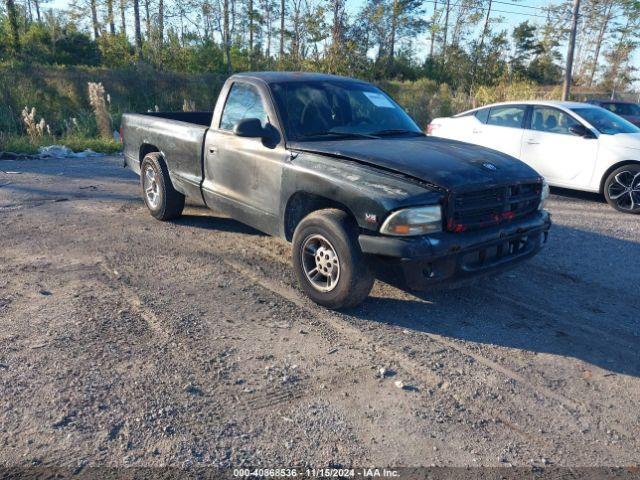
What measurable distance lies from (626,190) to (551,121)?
1695 mm

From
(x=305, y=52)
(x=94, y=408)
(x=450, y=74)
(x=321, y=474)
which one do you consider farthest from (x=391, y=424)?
(x=450, y=74)

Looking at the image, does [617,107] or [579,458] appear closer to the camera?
[579,458]

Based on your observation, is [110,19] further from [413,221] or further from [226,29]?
[413,221]

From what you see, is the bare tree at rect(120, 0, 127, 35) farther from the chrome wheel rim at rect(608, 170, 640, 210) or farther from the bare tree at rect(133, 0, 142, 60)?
the chrome wheel rim at rect(608, 170, 640, 210)

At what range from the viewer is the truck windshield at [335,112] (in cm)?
483

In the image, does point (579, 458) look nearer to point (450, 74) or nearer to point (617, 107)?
point (617, 107)

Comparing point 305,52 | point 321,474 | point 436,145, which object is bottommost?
point 321,474

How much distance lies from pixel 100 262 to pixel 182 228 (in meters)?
1.41

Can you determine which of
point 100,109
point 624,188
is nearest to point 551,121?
point 624,188

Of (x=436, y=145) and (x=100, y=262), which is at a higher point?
(x=436, y=145)

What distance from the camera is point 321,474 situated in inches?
98.6

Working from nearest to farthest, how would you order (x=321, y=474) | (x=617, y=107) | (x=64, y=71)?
(x=321, y=474) → (x=617, y=107) → (x=64, y=71)

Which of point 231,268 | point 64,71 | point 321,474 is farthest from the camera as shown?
point 64,71

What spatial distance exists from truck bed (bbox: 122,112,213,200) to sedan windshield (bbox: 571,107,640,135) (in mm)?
5914
